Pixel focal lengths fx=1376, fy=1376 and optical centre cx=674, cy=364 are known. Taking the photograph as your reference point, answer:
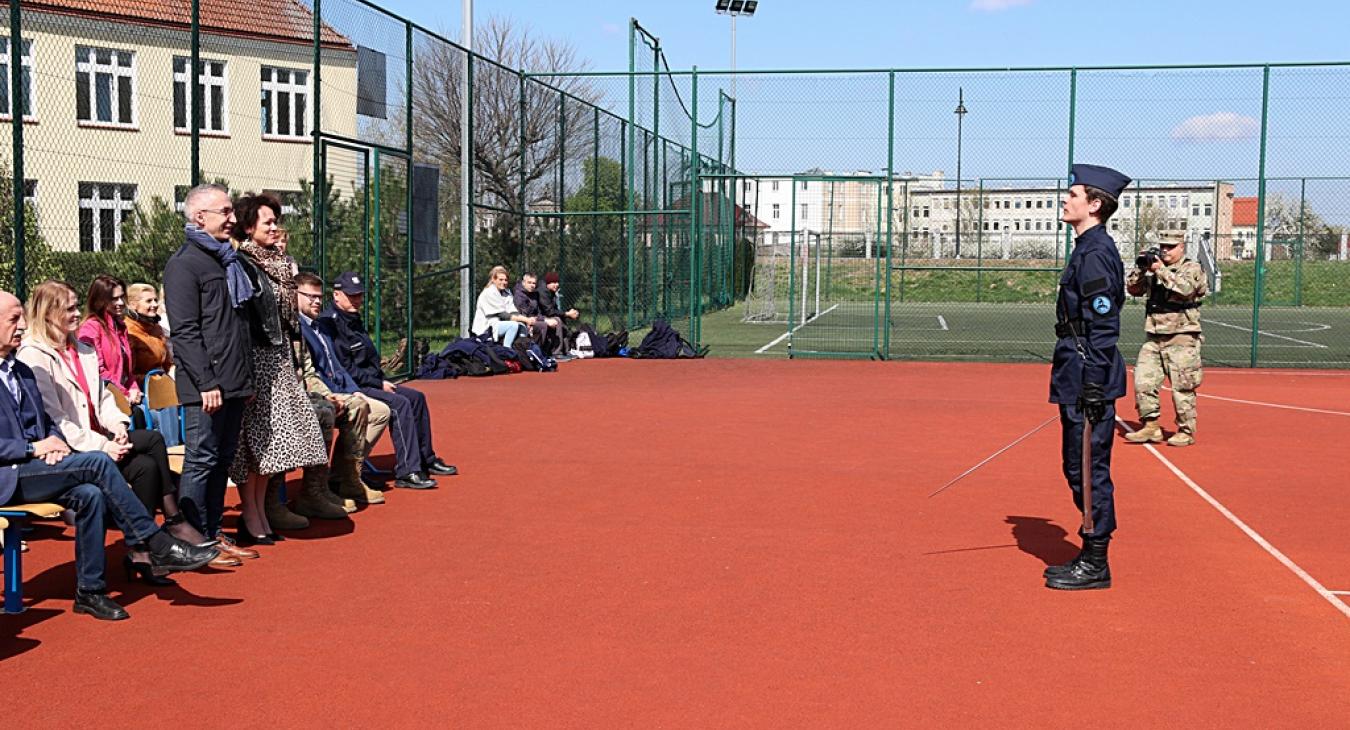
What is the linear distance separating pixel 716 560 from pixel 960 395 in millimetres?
7908

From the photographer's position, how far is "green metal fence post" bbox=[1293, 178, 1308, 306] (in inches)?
1123

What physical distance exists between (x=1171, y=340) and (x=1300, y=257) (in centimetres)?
2510

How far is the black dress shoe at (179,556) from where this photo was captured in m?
A: 5.89

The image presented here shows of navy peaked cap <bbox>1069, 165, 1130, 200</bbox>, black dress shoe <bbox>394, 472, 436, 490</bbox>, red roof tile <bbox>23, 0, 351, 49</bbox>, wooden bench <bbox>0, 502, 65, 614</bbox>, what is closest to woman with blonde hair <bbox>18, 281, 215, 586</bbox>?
wooden bench <bbox>0, 502, 65, 614</bbox>

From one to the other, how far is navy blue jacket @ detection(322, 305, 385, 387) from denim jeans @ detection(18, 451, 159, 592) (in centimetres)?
265

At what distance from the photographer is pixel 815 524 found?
7543 mm

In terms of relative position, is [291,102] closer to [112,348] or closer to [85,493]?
[112,348]

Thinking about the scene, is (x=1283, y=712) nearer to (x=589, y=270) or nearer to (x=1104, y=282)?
(x=1104, y=282)

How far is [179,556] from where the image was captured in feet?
19.4

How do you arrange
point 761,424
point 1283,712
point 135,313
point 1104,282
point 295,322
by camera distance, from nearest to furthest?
point 1283,712 < point 1104,282 < point 295,322 < point 135,313 < point 761,424

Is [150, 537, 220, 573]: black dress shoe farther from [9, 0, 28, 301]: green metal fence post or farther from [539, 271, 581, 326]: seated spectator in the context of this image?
[539, 271, 581, 326]: seated spectator

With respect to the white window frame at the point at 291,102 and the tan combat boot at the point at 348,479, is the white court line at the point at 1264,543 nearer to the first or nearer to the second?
the tan combat boot at the point at 348,479

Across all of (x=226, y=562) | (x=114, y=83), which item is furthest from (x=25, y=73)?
(x=226, y=562)

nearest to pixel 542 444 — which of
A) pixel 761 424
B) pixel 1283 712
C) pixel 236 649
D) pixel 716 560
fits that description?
pixel 761 424
